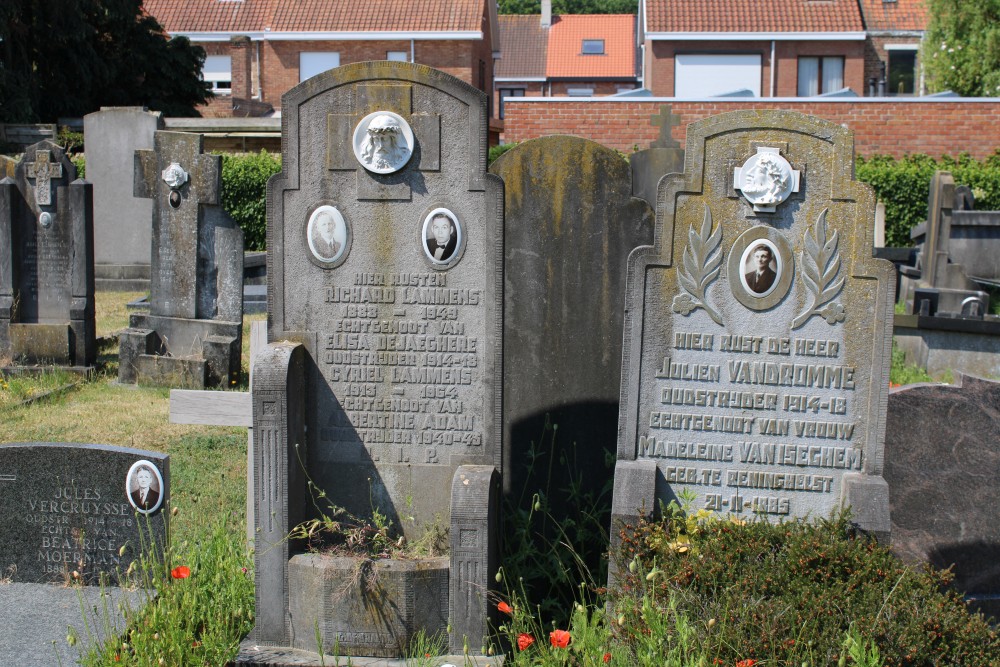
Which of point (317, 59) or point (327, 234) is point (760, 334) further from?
point (317, 59)

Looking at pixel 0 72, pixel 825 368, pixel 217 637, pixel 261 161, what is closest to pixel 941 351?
pixel 825 368

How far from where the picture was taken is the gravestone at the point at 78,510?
16.0 feet

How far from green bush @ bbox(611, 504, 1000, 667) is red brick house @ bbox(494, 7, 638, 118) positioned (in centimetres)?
4715

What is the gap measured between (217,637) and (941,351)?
7822 mm

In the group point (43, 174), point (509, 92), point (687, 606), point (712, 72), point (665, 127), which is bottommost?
point (687, 606)

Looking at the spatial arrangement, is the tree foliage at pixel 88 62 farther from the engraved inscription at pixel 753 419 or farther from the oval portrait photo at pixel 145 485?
the engraved inscription at pixel 753 419

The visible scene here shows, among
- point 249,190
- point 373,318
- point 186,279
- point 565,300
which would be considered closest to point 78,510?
point 373,318

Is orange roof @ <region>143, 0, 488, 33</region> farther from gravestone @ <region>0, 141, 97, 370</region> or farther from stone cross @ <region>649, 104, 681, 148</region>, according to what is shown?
gravestone @ <region>0, 141, 97, 370</region>

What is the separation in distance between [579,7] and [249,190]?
5645cm

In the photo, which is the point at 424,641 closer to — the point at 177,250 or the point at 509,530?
the point at 509,530

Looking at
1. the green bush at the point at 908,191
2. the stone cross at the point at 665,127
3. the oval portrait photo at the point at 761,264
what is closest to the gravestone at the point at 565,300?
the oval portrait photo at the point at 761,264

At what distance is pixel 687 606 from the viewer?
4.02m

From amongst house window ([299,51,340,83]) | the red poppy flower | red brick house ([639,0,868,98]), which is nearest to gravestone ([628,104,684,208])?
the red poppy flower

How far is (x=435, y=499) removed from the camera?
4848mm
